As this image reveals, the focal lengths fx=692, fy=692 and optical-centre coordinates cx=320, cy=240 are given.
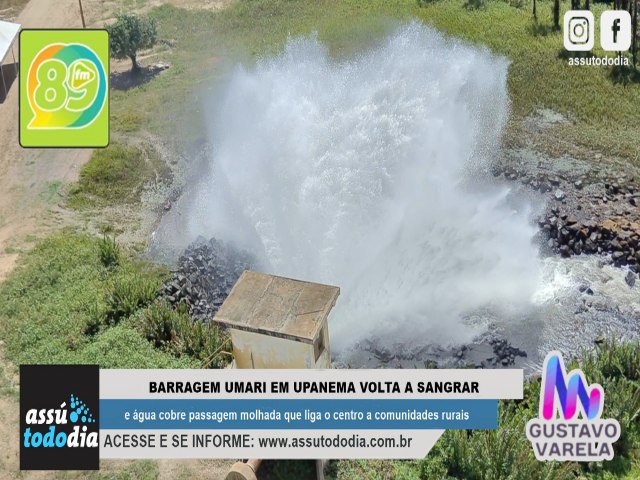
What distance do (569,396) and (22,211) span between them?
2150 cm

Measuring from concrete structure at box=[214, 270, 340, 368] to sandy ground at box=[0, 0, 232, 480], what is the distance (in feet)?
11.7

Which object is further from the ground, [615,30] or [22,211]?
[615,30]

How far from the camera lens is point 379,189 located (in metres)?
26.7

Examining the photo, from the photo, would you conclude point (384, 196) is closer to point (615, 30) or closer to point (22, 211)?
point (22, 211)

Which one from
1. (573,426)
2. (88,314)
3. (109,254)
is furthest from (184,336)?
(573,426)

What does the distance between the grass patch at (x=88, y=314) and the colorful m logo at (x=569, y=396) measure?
28.0ft

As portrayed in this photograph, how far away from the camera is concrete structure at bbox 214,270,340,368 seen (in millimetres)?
14953

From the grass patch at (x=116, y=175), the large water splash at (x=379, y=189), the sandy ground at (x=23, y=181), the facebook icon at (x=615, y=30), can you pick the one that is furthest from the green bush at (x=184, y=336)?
the facebook icon at (x=615, y=30)

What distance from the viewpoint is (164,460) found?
17.2 metres

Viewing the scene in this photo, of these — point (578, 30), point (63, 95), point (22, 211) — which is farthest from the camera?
point (578, 30)

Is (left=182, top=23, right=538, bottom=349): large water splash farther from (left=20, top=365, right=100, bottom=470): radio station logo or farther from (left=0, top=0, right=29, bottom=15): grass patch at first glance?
(left=0, top=0, right=29, bottom=15): grass patch

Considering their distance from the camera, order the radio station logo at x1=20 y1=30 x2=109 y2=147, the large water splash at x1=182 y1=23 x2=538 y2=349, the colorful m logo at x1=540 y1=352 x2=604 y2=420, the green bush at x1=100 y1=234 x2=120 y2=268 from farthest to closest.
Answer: the radio station logo at x1=20 y1=30 x2=109 y2=147 < the green bush at x1=100 y1=234 x2=120 y2=268 < the large water splash at x1=182 y1=23 x2=538 y2=349 < the colorful m logo at x1=540 y1=352 x2=604 y2=420

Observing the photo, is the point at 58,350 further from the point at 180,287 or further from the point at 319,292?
the point at 319,292

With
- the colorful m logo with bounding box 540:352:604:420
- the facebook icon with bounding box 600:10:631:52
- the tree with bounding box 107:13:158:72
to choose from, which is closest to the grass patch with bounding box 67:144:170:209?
the tree with bounding box 107:13:158:72
